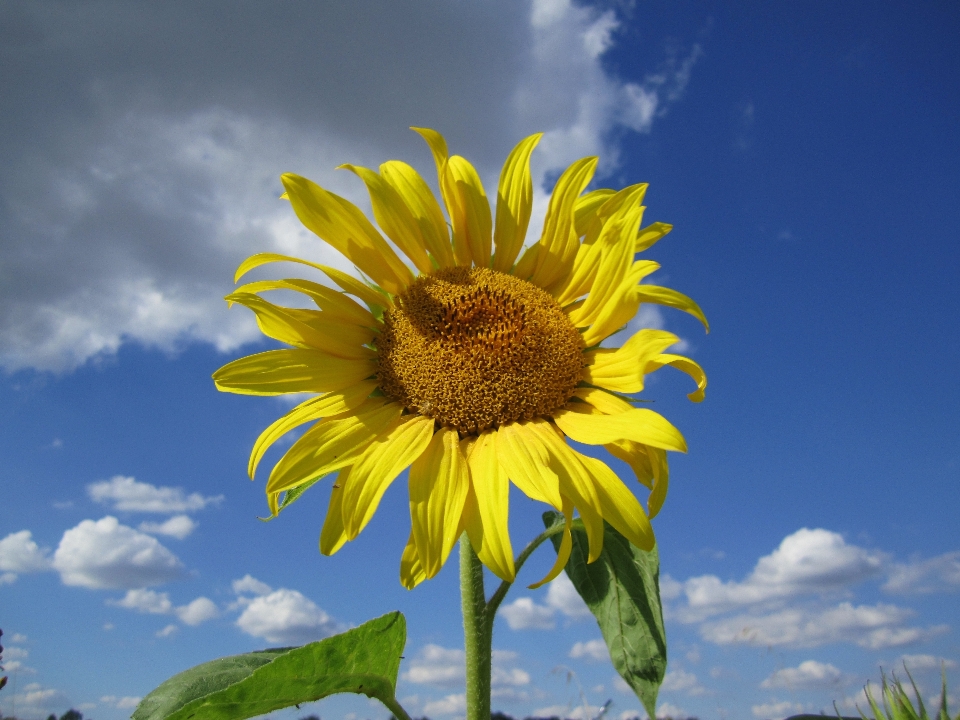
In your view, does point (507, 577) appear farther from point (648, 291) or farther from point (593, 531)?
point (648, 291)

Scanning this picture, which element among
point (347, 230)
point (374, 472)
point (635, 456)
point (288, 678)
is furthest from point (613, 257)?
Result: point (288, 678)

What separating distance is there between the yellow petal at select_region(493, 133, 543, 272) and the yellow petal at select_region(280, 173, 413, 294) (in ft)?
1.70

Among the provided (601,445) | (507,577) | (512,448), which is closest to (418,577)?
(507,577)

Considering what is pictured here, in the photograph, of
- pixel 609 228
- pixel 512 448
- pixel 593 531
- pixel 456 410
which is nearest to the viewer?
pixel 593 531

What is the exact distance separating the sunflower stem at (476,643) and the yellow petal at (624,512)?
2.18 feet

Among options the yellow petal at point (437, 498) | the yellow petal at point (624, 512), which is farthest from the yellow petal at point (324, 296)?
the yellow petal at point (624, 512)

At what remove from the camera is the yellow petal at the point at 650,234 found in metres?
3.82

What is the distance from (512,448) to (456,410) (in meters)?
0.36

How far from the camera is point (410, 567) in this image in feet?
9.53

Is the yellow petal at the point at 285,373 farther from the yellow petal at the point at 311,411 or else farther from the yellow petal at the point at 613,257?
the yellow petal at the point at 613,257

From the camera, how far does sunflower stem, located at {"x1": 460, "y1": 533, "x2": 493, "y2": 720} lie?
3213 mm

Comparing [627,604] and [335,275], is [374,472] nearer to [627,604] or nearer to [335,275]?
[335,275]

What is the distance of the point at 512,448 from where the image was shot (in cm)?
309

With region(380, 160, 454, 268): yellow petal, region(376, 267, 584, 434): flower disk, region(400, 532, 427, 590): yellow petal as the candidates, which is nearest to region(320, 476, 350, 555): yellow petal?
region(400, 532, 427, 590): yellow petal
